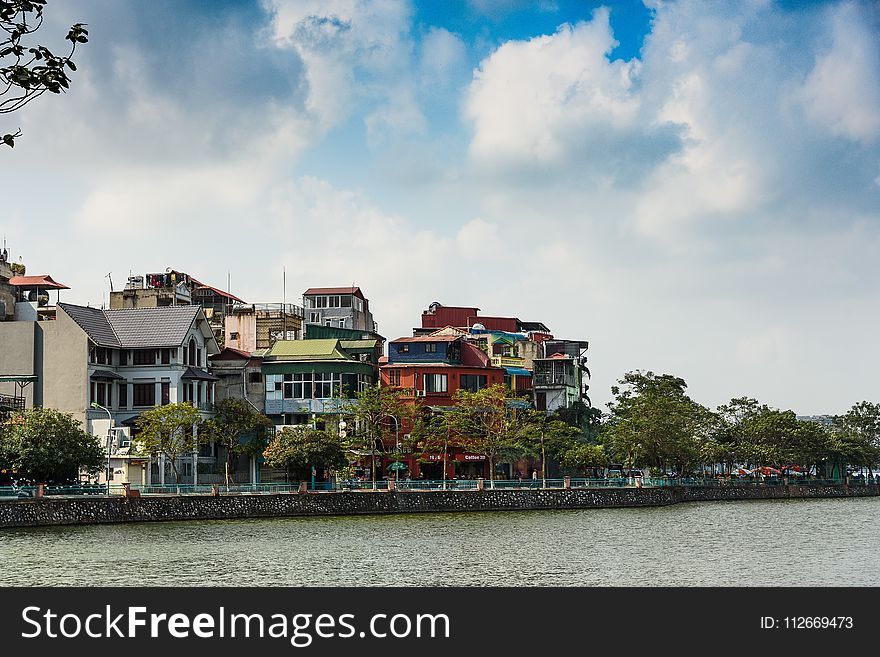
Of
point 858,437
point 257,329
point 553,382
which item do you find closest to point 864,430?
point 858,437

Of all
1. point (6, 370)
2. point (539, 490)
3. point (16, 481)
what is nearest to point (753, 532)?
point (539, 490)

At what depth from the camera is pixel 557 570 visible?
4519 centimetres

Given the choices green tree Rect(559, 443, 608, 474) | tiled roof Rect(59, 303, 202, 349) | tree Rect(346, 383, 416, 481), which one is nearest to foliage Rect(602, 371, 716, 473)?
green tree Rect(559, 443, 608, 474)

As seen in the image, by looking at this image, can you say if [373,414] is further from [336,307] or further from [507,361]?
[336,307]

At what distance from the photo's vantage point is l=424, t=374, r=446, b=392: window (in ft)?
322

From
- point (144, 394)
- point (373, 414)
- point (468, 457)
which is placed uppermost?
point (144, 394)

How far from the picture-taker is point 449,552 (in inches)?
2012

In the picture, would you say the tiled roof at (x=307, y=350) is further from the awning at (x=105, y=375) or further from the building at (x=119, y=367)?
the awning at (x=105, y=375)

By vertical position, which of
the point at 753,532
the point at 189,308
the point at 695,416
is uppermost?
the point at 189,308

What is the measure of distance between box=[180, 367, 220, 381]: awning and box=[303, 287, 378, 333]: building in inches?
1506

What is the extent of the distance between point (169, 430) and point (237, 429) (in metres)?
8.98

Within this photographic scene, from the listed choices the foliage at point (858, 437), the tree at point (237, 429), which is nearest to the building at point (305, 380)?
the tree at point (237, 429)

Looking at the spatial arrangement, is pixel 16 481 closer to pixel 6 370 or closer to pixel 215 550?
pixel 6 370
